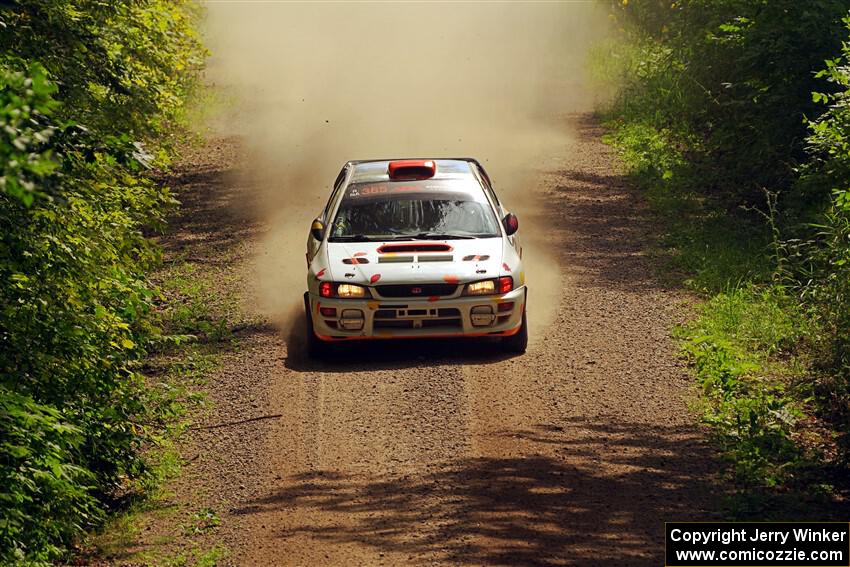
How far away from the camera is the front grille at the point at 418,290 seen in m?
12.7

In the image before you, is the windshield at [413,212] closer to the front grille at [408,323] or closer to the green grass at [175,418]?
the front grille at [408,323]

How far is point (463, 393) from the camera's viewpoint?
40.2ft

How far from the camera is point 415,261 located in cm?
1293

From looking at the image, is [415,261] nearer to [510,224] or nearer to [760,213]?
[510,224]

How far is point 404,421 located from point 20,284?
4.14 metres

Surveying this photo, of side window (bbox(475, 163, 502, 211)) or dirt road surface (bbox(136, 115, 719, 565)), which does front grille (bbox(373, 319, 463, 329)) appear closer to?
dirt road surface (bbox(136, 115, 719, 565))

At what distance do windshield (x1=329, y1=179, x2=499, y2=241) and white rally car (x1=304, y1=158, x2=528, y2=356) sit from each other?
11 millimetres

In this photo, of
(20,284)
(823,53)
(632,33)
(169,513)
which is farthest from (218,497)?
(632,33)

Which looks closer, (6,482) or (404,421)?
(6,482)

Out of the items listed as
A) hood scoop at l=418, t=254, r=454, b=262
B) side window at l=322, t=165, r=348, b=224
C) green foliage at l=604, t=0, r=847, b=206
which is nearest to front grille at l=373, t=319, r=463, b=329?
hood scoop at l=418, t=254, r=454, b=262

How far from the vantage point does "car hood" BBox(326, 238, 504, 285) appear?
12.7 metres

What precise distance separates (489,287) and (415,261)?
2.68 feet

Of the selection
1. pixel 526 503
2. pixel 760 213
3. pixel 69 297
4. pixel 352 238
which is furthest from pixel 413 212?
pixel 760 213

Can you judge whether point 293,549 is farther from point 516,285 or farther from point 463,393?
point 516,285
